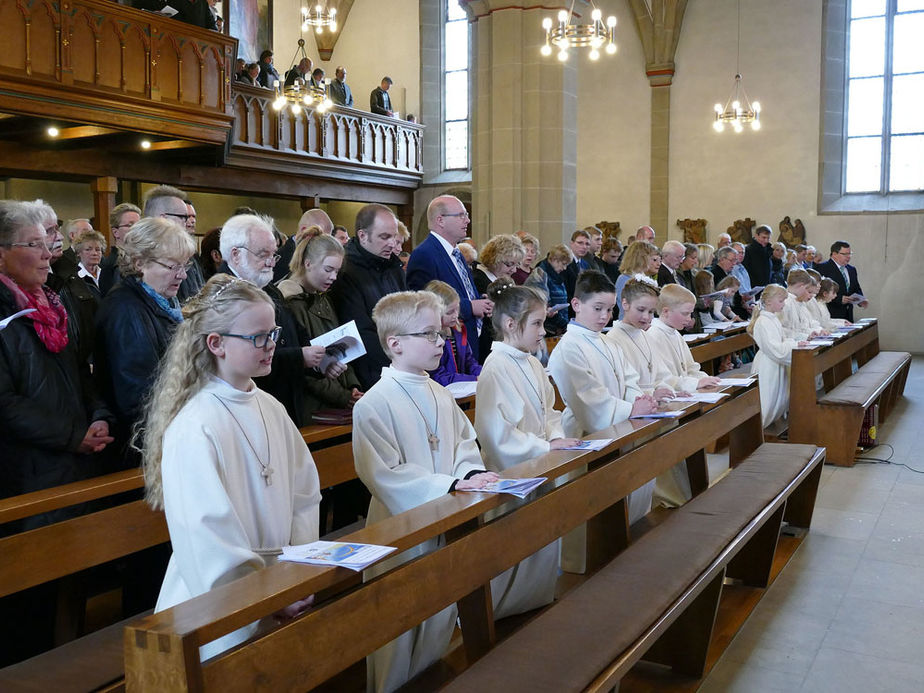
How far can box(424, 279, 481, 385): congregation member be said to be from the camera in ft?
14.6

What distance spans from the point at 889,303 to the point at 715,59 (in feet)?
17.8

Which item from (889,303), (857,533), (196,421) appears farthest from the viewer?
(889,303)

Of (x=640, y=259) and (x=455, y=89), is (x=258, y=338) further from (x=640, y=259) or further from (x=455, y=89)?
(x=455, y=89)

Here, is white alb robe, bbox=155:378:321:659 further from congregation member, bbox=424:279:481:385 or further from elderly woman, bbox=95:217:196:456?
congregation member, bbox=424:279:481:385

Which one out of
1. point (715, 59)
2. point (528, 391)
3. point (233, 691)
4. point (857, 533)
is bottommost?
point (857, 533)

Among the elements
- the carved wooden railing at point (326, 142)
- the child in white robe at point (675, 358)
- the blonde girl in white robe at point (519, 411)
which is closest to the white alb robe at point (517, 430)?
the blonde girl in white robe at point (519, 411)

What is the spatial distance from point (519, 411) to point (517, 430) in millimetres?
108

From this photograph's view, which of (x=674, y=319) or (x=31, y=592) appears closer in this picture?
(x=31, y=592)

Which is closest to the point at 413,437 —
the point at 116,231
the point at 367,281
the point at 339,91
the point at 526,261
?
the point at 367,281

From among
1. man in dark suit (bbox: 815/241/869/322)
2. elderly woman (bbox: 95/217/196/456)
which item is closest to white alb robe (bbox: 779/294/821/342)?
man in dark suit (bbox: 815/241/869/322)

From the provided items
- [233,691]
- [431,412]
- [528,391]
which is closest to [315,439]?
[431,412]

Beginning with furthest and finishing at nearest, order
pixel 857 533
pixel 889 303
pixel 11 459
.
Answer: pixel 889 303 < pixel 857 533 < pixel 11 459

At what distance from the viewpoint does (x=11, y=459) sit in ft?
10.6

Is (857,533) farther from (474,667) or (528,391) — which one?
(474,667)
